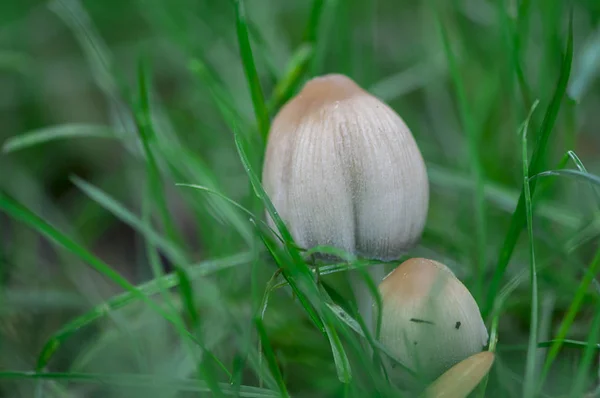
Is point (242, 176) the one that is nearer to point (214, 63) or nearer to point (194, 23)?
point (214, 63)

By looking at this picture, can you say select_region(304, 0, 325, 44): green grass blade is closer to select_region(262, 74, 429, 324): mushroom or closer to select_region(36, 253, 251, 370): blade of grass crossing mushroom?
select_region(262, 74, 429, 324): mushroom

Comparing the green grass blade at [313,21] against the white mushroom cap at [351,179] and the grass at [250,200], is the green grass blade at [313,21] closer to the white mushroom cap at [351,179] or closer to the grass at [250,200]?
the grass at [250,200]

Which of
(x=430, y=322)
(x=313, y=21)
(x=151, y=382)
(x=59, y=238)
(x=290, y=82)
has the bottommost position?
(x=151, y=382)

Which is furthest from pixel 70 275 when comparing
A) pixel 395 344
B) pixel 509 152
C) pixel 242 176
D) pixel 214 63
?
pixel 509 152

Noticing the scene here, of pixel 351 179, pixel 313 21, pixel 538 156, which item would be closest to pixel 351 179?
pixel 351 179

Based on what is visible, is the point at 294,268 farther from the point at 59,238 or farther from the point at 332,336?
the point at 59,238

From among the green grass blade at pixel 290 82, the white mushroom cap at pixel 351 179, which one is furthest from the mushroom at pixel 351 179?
the green grass blade at pixel 290 82

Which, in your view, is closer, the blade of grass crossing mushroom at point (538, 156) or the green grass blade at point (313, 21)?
the blade of grass crossing mushroom at point (538, 156)

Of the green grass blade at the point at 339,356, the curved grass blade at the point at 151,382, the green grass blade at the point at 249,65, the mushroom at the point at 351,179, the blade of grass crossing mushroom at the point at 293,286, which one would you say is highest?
the green grass blade at the point at 249,65
